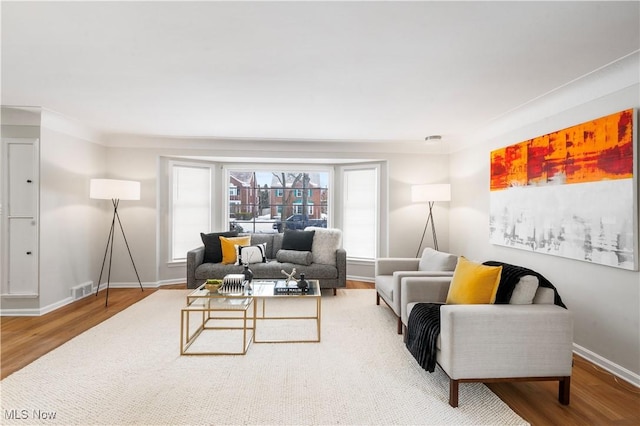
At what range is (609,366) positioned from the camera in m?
2.56

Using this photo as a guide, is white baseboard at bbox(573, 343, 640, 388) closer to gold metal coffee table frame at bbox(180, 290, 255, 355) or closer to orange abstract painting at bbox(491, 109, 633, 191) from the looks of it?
orange abstract painting at bbox(491, 109, 633, 191)

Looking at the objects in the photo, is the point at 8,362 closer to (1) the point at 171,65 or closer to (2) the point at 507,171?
(1) the point at 171,65

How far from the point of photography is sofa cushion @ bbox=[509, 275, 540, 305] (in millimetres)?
2264

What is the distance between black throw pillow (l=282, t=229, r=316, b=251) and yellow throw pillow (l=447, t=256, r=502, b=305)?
2.74 m

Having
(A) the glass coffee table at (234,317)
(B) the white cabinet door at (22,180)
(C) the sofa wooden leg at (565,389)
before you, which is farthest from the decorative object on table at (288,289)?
(B) the white cabinet door at (22,180)

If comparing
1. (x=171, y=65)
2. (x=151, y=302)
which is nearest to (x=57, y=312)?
(x=151, y=302)

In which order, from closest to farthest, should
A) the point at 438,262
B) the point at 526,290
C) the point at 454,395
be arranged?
the point at 454,395, the point at 526,290, the point at 438,262

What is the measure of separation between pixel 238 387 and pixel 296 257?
258cm

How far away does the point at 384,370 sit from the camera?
2.55 m

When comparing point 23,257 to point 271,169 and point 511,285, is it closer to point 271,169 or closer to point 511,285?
point 271,169

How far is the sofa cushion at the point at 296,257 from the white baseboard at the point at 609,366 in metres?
3.16

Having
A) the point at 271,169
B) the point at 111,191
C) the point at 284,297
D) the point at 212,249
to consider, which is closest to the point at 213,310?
the point at 284,297

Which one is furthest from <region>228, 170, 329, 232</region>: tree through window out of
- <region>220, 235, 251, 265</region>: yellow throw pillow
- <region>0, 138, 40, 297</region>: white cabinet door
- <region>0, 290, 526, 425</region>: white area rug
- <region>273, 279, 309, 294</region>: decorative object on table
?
<region>0, 290, 526, 425</region>: white area rug

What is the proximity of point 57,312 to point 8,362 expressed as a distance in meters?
1.38
